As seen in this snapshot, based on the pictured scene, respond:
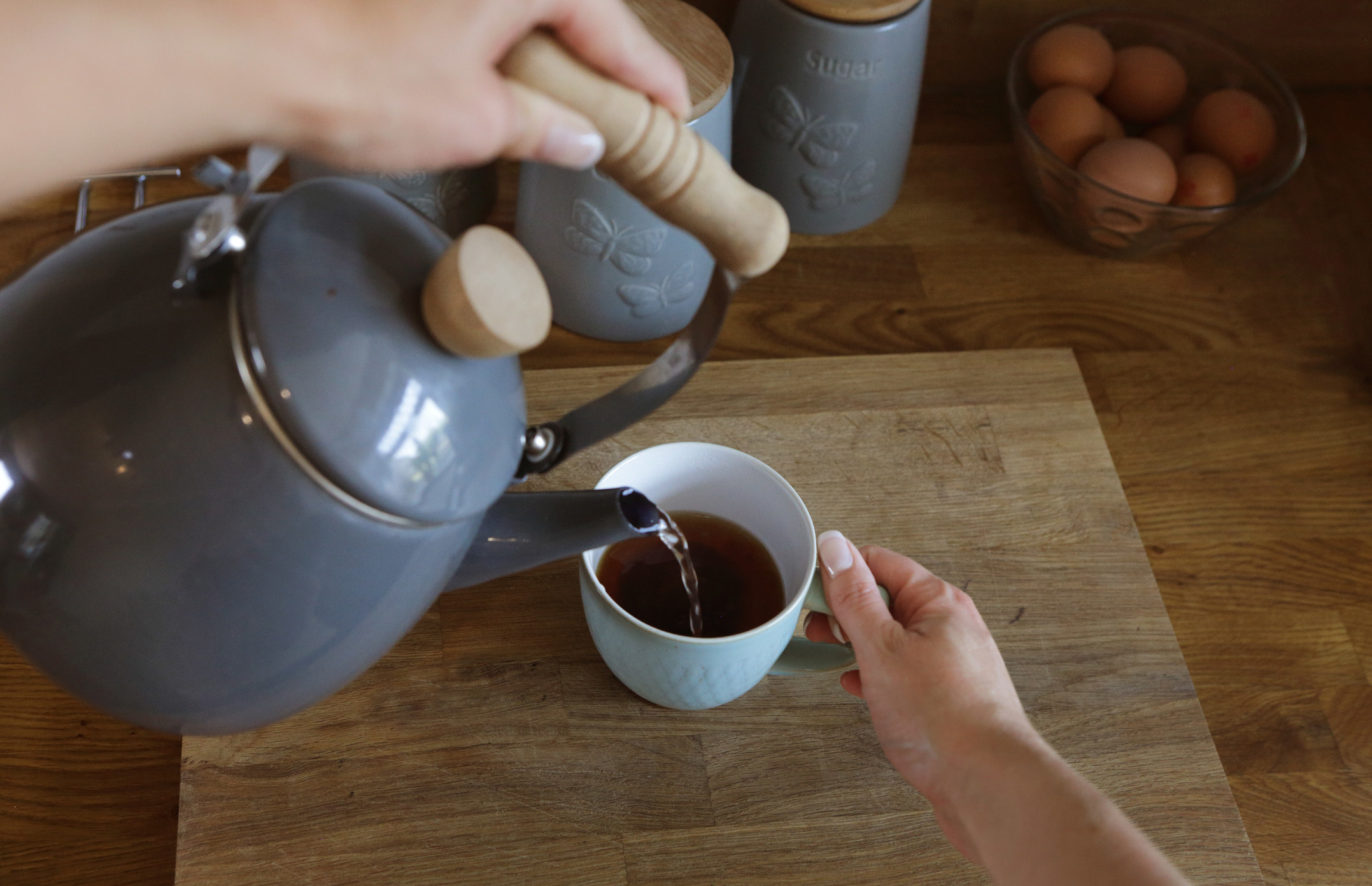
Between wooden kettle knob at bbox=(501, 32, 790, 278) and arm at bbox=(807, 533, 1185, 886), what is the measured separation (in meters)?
0.27

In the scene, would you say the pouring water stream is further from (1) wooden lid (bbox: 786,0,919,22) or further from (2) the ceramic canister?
(1) wooden lid (bbox: 786,0,919,22)

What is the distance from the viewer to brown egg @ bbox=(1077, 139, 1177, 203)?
0.96 meters

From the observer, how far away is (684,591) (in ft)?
2.17

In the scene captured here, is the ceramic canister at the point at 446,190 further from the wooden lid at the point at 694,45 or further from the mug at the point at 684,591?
the mug at the point at 684,591

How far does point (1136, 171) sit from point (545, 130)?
2.51 ft

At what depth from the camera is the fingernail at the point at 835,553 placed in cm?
61

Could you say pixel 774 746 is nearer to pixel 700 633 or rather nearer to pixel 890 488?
pixel 700 633

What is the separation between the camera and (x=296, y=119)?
35 centimetres

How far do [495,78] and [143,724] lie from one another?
33 cm

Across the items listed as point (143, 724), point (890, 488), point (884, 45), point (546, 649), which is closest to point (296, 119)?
point (143, 724)

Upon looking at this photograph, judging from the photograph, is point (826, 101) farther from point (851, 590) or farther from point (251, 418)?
point (251, 418)

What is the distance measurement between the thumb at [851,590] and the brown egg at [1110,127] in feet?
2.05

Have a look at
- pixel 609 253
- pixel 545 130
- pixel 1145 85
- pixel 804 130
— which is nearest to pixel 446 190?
pixel 609 253

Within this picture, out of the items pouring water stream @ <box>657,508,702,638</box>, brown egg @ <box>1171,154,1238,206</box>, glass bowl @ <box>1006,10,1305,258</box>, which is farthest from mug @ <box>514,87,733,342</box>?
brown egg @ <box>1171,154,1238,206</box>
